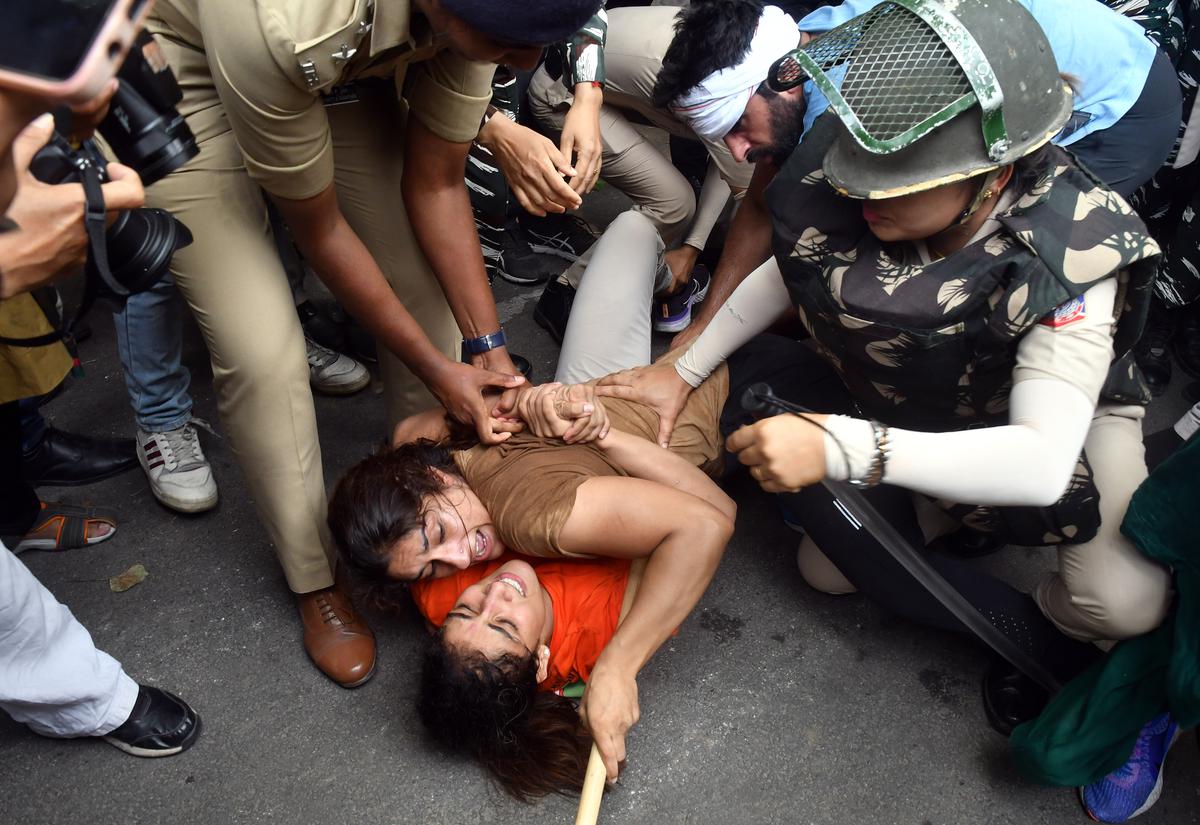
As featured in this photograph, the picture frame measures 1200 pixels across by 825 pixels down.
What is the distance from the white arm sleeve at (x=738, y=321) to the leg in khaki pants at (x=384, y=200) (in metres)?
0.60

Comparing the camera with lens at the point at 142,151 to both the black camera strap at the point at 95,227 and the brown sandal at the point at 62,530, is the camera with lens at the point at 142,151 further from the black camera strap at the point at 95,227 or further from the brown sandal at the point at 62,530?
the brown sandal at the point at 62,530

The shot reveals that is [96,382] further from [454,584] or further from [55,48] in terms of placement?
[55,48]

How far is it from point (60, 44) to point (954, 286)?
4.26 feet

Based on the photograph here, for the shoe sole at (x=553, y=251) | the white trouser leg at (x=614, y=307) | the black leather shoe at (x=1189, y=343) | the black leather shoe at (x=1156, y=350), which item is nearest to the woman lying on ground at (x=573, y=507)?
the white trouser leg at (x=614, y=307)

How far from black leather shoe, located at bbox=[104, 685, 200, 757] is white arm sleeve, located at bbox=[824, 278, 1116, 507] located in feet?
4.60

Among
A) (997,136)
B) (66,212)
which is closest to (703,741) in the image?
(997,136)

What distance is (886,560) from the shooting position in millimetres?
1955

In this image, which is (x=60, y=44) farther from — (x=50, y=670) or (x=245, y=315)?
(x=50, y=670)

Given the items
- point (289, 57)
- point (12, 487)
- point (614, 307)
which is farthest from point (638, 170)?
point (12, 487)

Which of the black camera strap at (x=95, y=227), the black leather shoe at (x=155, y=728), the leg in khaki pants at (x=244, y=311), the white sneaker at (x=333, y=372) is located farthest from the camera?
the white sneaker at (x=333, y=372)

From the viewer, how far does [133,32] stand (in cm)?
86

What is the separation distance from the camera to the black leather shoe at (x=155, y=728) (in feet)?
6.07

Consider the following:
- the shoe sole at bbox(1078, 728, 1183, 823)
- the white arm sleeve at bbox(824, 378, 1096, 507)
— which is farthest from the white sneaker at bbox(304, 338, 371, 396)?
the shoe sole at bbox(1078, 728, 1183, 823)

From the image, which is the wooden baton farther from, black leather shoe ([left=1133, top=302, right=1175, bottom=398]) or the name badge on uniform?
black leather shoe ([left=1133, top=302, right=1175, bottom=398])
